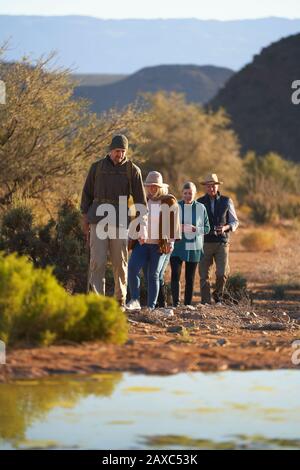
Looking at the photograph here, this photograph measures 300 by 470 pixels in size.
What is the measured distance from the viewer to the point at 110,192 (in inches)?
533

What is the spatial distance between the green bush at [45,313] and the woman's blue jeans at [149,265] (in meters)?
3.26

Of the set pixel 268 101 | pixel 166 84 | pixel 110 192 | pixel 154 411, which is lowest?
pixel 154 411

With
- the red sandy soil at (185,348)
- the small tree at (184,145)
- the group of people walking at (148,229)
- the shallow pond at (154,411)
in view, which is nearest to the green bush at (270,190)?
the small tree at (184,145)

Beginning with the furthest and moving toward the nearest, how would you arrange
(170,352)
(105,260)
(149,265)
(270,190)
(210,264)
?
1. (270,190)
2. (210,264)
3. (149,265)
4. (105,260)
5. (170,352)

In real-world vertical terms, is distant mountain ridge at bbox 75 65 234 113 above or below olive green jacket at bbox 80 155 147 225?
above

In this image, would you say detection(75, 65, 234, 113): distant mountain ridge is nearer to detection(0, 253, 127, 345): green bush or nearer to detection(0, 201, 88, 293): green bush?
detection(0, 201, 88, 293): green bush

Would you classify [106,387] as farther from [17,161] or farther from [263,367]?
[17,161]

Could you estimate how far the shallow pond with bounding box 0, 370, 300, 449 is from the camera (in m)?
8.46

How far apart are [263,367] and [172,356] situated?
822mm

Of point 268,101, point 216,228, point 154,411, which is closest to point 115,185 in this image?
point 216,228

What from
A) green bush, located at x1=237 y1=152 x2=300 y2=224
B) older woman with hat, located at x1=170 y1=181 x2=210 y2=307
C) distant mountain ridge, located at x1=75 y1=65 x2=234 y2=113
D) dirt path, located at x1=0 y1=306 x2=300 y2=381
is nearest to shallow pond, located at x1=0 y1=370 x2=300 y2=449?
dirt path, located at x1=0 y1=306 x2=300 y2=381

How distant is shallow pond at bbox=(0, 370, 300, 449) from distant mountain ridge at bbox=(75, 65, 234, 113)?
119 meters

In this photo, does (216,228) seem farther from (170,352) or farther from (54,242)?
(170,352)

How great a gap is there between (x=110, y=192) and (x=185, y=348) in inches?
96.4
